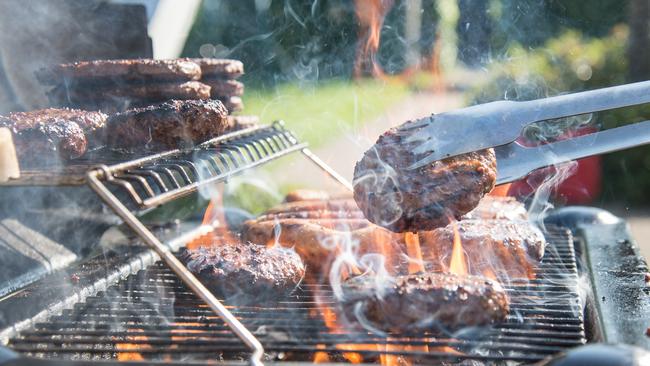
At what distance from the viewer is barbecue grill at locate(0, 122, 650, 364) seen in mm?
2541

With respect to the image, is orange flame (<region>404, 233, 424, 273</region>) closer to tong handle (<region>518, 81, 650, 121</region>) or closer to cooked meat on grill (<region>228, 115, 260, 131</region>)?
tong handle (<region>518, 81, 650, 121</region>)

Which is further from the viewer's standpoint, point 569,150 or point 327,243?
point 327,243

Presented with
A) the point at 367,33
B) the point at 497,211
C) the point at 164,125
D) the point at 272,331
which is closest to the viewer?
the point at 272,331

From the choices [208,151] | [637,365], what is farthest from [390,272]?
[637,365]

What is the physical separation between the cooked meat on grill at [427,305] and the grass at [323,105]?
353 inches

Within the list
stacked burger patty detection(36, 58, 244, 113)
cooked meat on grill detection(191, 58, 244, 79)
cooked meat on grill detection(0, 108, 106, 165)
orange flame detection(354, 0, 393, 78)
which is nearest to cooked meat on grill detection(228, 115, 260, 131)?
cooked meat on grill detection(191, 58, 244, 79)

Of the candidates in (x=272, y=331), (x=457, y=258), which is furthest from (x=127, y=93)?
(x=457, y=258)

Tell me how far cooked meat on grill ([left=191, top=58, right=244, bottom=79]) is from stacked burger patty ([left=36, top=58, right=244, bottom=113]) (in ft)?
0.58

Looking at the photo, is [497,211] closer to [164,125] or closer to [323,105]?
[164,125]

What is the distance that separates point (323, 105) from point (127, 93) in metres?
12.6

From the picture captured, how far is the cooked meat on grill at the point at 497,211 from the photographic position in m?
4.12

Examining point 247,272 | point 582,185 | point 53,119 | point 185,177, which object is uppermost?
point 582,185

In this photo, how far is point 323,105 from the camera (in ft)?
53.8

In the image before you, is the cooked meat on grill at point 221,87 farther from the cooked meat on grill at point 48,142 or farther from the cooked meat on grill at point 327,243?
the cooked meat on grill at point 48,142
